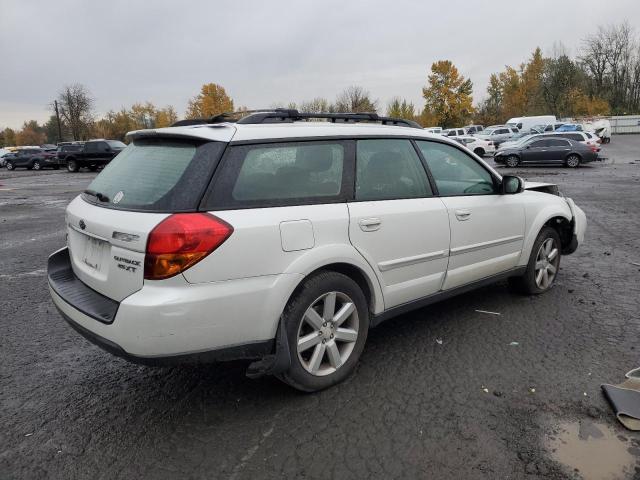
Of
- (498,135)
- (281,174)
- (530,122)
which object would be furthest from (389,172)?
(530,122)

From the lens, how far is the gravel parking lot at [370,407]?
2.47 meters

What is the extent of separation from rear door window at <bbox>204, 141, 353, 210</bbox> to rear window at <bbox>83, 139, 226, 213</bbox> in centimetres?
9

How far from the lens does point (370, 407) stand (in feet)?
9.69

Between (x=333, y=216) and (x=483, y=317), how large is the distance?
2070 millimetres

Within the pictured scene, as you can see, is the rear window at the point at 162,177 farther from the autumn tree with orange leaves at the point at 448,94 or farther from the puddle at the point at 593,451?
the autumn tree with orange leaves at the point at 448,94

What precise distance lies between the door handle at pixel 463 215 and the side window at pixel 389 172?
0.99ft

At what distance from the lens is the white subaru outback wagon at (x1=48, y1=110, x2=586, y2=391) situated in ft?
8.39

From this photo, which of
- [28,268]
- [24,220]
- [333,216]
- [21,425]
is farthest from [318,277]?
[24,220]

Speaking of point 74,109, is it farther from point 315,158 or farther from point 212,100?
point 315,158

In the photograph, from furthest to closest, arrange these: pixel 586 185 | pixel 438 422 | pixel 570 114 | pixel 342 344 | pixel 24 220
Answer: pixel 570 114, pixel 586 185, pixel 24 220, pixel 342 344, pixel 438 422

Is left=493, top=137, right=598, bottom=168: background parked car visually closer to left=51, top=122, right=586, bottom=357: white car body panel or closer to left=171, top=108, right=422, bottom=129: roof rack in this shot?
left=171, top=108, right=422, bottom=129: roof rack

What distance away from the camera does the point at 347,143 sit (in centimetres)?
336

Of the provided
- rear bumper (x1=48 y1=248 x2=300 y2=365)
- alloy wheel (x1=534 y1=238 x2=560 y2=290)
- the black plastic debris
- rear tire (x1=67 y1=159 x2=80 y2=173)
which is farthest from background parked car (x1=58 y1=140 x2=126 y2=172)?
the black plastic debris

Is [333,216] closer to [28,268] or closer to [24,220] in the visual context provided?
[28,268]
